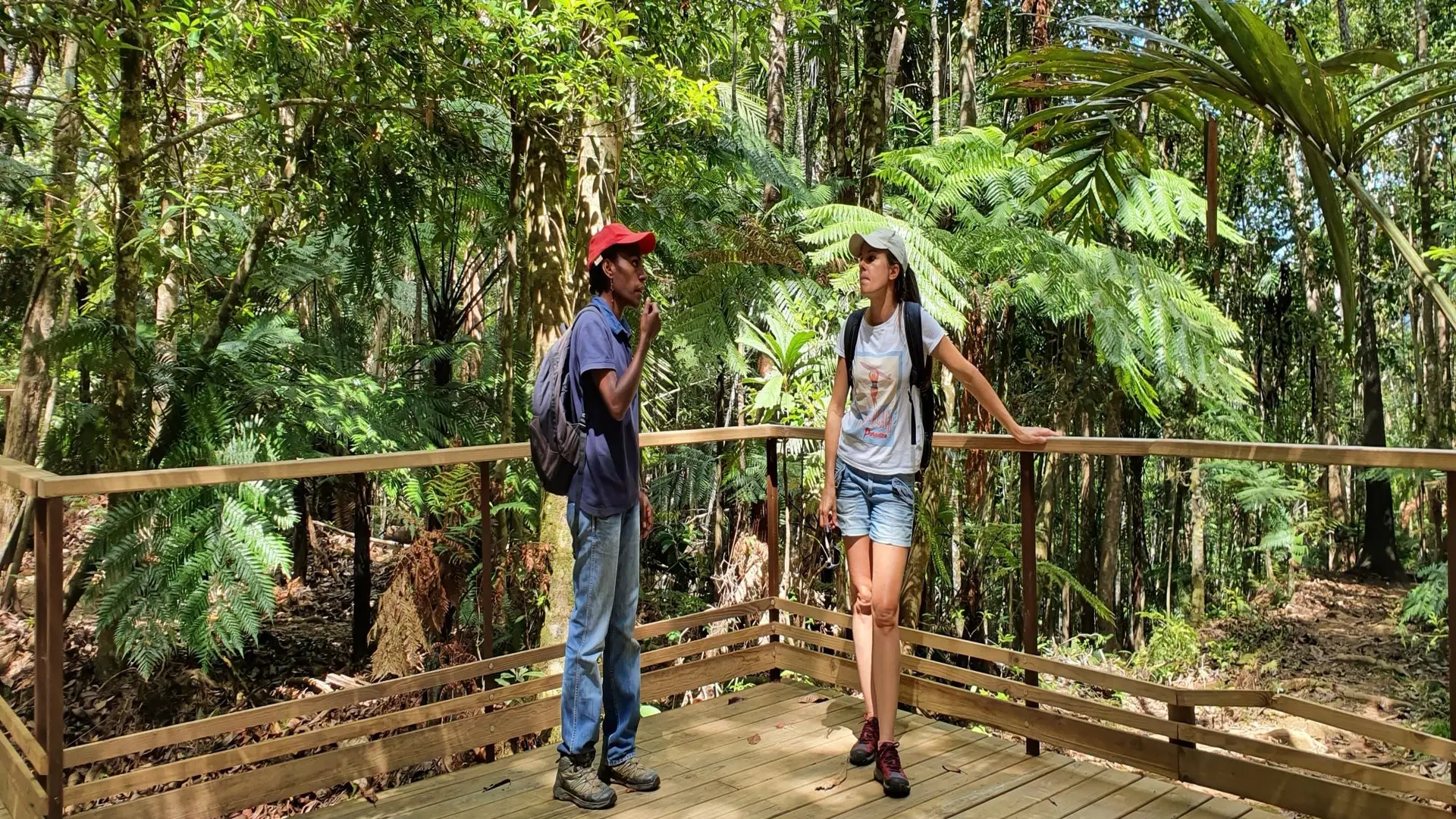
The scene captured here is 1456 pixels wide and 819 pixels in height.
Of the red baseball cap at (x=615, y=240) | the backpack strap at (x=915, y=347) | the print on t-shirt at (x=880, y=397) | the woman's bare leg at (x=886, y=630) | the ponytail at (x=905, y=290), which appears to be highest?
the red baseball cap at (x=615, y=240)

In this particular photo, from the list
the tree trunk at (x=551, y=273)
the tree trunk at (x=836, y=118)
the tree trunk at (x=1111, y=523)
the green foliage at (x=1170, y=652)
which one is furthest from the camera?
the tree trunk at (x=1111, y=523)

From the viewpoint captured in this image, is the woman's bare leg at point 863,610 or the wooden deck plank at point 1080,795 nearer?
the wooden deck plank at point 1080,795

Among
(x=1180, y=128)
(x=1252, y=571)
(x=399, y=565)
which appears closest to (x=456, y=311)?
(x=399, y=565)

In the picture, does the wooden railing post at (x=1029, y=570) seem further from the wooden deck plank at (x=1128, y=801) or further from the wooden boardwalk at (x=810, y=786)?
the wooden deck plank at (x=1128, y=801)

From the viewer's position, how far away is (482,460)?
3.34 meters

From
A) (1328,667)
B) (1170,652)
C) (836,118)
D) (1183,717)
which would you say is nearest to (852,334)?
(1183,717)

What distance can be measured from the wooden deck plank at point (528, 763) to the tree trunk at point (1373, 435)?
44.9ft

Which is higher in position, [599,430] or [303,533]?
[599,430]

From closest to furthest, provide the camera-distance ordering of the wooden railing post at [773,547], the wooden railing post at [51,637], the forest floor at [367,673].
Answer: the wooden railing post at [51,637]
the wooden railing post at [773,547]
the forest floor at [367,673]

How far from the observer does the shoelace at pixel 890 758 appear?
3.07 meters

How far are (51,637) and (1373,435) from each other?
55.4ft

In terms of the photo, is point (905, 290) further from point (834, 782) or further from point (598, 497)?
point (834, 782)

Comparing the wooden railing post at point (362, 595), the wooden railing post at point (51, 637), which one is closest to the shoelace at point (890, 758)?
the wooden railing post at point (51, 637)

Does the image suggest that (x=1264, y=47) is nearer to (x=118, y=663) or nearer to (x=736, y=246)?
(x=736, y=246)
